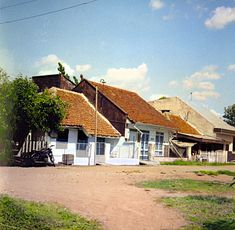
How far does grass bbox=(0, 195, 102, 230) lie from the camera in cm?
718

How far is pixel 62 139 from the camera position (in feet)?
80.1

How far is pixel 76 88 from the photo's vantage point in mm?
31422

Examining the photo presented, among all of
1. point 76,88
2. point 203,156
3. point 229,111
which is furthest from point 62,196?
point 229,111

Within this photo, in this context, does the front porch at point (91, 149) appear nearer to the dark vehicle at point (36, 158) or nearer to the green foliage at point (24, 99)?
the dark vehicle at point (36, 158)

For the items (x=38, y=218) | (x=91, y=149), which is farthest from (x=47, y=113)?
(x=38, y=218)

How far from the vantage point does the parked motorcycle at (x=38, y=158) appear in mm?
21250

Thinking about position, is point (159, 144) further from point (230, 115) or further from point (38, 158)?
point (230, 115)

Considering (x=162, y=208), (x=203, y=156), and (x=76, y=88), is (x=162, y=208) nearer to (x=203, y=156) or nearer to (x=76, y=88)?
(x=76, y=88)

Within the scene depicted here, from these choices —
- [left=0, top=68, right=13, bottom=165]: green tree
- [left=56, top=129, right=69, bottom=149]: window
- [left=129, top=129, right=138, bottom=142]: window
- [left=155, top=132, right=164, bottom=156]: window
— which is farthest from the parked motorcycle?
[left=155, top=132, right=164, bottom=156]: window

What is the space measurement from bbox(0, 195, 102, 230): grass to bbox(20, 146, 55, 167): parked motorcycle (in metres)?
12.5

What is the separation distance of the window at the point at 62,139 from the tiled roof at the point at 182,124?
17134mm

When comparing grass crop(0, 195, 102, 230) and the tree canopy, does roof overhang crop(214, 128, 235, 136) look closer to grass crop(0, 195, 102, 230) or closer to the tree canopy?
the tree canopy

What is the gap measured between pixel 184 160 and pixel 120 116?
27.0ft

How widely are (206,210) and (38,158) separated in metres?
13.0
